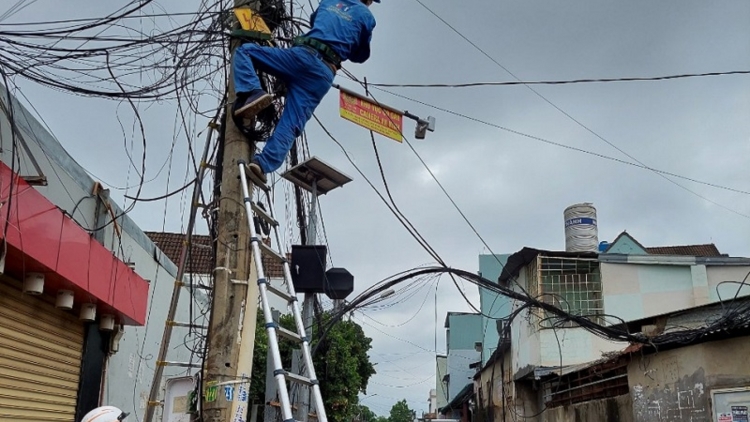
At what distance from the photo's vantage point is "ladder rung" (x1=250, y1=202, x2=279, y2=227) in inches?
187

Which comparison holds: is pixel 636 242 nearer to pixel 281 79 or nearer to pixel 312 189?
pixel 312 189

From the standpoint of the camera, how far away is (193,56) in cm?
597

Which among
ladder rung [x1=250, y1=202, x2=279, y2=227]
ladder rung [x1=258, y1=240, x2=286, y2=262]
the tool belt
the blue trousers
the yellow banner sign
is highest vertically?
the yellow banner sign

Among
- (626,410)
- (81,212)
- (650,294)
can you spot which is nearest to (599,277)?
(650,294)

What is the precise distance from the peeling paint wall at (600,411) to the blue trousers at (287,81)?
25.2 feet

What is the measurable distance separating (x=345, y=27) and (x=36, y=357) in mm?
3983

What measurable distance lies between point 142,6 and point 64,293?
106 inches

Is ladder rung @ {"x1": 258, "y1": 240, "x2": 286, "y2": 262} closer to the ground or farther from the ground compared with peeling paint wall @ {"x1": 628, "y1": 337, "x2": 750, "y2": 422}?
farther from the ground

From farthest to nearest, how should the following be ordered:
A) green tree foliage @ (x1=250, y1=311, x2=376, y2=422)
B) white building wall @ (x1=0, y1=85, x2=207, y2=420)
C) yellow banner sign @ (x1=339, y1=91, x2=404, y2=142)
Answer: green tree foliage @ (x1=250, y1=311, x2=376, y2=422) → yellow banner sign @ (x1=339, y1=91, x2=404, y2=142) → white building wall @ (x1=0, y1=85, x2=207, y2=420)

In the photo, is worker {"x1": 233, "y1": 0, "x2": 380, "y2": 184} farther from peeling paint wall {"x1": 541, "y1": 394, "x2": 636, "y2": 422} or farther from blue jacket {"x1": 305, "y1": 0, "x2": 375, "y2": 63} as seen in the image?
peeling paint wall {"x1": 541, "y1": 394, "x2": 636, "y2": 422}

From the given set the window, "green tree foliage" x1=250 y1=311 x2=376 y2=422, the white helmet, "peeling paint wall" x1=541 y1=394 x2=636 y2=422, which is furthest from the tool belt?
the window

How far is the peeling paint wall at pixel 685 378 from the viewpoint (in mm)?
8305

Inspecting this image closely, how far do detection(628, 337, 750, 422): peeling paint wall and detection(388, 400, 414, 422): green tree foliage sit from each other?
6215cm

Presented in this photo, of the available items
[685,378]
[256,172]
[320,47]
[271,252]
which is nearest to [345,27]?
[320,47]
